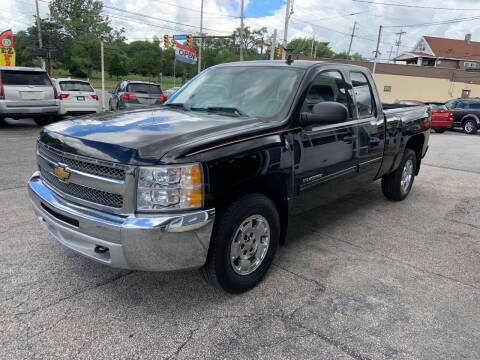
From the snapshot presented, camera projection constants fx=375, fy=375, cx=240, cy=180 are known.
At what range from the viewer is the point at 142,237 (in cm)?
237

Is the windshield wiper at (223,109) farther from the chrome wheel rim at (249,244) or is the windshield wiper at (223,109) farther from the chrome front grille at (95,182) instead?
the chrome front grille at (95,182)

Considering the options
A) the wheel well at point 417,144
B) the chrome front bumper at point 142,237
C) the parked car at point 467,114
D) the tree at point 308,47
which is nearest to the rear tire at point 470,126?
the parked car at point 467,114

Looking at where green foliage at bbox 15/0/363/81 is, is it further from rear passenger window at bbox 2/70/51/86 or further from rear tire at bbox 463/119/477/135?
rear tire at bbox 463/119/477/135

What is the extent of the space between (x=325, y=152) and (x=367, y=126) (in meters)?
→ 1.03

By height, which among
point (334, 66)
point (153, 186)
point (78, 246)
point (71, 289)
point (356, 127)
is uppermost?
point (334, 66)

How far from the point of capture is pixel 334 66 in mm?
4094

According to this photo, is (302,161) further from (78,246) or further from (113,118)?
(78,246)

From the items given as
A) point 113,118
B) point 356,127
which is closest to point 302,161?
point 356,127

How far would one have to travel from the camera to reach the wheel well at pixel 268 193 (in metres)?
2.73

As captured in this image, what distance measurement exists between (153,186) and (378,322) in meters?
1.91

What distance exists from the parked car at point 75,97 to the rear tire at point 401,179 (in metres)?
10.4

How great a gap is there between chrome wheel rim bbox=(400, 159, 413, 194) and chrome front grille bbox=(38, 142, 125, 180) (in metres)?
4.63

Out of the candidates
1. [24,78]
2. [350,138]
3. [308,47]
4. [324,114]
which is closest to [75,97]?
[24,78]

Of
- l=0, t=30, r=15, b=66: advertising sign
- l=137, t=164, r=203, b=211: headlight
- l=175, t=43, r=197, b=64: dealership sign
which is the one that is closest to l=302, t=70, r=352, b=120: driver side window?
l=137, t=164, r=203, b=211: headlight
